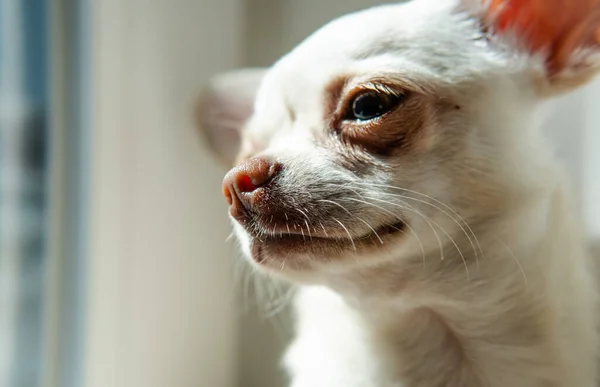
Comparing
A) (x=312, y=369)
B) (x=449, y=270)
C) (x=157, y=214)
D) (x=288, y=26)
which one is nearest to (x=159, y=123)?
(x=157, y=214)

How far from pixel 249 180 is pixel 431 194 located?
0.22 m

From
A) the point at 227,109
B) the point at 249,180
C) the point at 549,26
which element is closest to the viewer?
the point at 249,180

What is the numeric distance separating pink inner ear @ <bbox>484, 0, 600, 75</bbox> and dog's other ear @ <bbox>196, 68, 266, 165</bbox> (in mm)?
432

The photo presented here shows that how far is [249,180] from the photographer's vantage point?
670mm

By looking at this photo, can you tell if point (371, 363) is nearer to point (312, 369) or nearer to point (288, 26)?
point (312, 369)

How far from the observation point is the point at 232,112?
1.08 metres

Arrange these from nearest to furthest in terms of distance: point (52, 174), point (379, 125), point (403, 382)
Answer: point (379, 125) < point (403, 382) < point (52, 174)

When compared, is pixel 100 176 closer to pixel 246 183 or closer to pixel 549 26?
pixel 246 183

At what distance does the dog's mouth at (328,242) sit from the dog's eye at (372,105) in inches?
5.2

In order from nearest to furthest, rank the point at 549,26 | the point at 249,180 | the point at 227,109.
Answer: the point at 249,180, the point at 549,26, the point at 227,109

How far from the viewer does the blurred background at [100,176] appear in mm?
1055

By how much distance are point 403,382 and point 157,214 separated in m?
0.63

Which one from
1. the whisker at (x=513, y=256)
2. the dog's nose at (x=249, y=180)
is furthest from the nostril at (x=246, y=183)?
the whisker at (x=513, y=256)

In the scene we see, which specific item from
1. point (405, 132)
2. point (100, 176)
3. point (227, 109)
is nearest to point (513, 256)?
point (405, 132)
